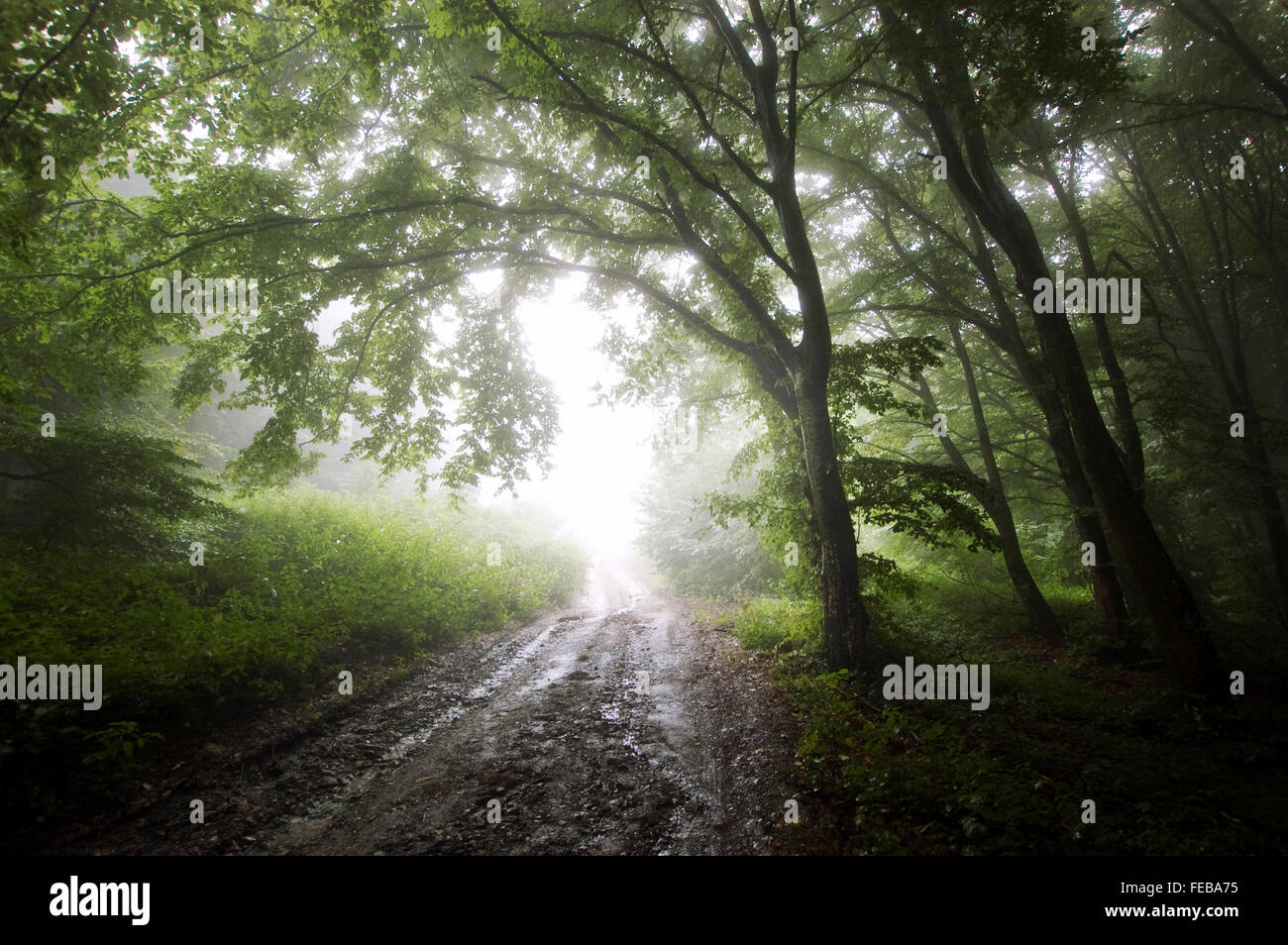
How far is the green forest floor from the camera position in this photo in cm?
361

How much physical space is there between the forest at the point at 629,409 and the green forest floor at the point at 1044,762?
43 millimetres

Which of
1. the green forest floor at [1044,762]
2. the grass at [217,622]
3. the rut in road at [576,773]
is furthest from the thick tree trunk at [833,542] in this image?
the grass at [217,622]

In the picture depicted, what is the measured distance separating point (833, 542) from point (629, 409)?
736cm

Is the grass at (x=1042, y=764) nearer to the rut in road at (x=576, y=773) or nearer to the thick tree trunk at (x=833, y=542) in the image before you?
the thick tree trunk at (x=833, y=542)

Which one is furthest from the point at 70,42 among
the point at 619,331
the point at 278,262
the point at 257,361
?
the point at 619,331

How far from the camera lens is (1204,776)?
175 inches

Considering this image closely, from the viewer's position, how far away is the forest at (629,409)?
14.0 ft

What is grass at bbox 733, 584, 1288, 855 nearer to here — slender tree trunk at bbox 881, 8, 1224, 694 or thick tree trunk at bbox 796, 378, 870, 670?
thick tree trunk at bbox 796, 378, 870, 670

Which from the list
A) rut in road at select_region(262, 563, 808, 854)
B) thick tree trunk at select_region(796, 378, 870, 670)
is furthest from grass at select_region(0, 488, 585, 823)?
thick tree trunk at select_region(796, 378, 870, 670)

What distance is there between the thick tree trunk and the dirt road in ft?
4.55

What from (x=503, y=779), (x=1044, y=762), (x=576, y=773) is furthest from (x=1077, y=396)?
(x=503, y=779)
